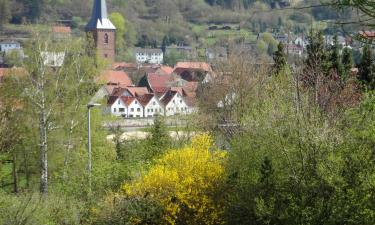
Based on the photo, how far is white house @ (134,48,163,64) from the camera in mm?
114438

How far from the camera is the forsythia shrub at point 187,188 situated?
13297 millimetres

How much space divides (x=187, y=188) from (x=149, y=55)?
102840 mm

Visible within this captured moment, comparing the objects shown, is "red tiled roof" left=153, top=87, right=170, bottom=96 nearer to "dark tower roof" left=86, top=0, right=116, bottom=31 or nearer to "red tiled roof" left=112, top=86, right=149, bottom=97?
"red tiled roof" left=112, top=86, right=149, bottom=97

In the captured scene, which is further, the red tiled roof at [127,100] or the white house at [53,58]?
the red tiled roof at [127,100]

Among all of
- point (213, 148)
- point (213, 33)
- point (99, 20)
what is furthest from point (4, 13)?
point (213, 148)

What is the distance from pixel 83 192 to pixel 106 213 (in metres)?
2.61

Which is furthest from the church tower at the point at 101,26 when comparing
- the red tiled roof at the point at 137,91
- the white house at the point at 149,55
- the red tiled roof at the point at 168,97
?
the red tiled roof at the point at 168,97

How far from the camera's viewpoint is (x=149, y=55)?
115 m

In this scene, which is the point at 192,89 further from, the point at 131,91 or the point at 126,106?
the point at 131,91

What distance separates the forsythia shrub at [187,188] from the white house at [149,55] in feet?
328

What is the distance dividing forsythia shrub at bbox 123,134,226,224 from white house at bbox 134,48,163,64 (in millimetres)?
99889

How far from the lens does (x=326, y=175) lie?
10.5 meters

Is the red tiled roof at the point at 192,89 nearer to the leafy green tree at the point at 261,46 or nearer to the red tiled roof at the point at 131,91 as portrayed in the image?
the red tiled roof at the point at 131,91

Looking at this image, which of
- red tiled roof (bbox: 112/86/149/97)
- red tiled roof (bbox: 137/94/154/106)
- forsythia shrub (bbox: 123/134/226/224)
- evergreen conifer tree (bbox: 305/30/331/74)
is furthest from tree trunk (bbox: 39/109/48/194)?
red tiled roof (bbox: 137/94/154/106)
